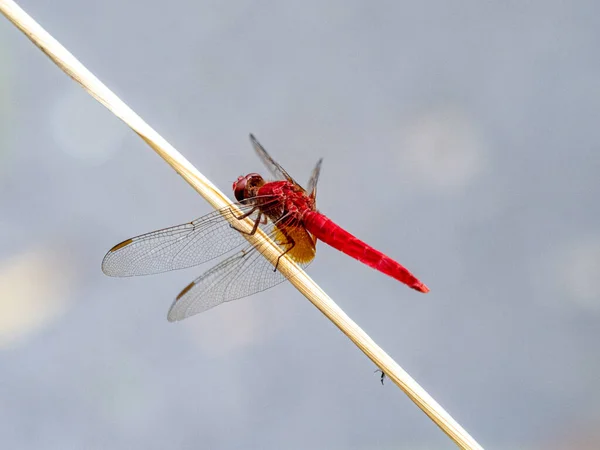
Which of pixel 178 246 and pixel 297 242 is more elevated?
pixel 178 246

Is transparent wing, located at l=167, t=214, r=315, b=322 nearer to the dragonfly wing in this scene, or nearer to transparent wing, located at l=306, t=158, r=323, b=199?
the dragonfly wing

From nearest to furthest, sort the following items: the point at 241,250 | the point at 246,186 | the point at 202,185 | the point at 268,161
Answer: the point at 202,185
the point at 241,250
the point at 246,186
the point at 268,161

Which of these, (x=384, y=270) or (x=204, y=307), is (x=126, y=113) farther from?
(x=384, y=270)

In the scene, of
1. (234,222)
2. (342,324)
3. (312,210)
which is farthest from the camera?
(312,210)

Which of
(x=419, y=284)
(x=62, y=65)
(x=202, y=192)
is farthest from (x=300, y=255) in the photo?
(x=62, y=65)

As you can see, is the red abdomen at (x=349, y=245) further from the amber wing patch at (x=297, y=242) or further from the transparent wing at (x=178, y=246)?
the transparent wing at (x=178, y=246)

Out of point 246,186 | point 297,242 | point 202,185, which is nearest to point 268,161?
point 246,186

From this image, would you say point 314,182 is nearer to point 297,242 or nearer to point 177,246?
point 297,242

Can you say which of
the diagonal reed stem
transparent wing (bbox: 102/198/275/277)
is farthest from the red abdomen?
the diagonal reed stem
